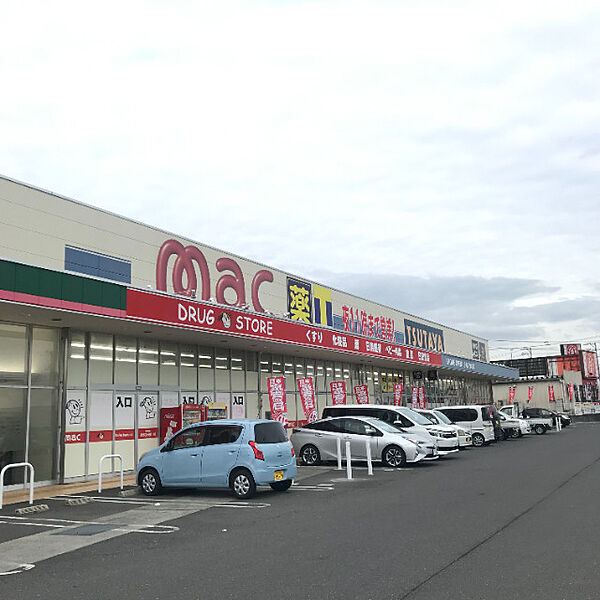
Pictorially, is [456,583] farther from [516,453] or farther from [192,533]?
[516,453]

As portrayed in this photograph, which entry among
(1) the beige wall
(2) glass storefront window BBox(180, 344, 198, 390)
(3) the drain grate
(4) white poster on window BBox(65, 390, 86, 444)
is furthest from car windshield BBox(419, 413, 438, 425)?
(3) the drain grate

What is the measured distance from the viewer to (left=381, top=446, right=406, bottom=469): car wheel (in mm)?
18266

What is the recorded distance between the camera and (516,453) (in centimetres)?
2272

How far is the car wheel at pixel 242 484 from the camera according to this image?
12.7 metres

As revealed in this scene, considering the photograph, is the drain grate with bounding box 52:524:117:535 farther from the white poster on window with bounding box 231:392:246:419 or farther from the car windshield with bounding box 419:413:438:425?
the car windshield with bounding box 419:413:438:425

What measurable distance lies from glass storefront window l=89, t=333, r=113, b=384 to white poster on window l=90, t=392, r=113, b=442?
41 cm

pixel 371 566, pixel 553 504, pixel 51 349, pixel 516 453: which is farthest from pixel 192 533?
pixel 516 453

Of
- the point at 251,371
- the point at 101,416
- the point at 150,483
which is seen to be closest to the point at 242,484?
the point at 150,483

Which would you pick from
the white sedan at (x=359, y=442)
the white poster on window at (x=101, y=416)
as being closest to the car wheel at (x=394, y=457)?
the white sedan at (x=359, y=442)

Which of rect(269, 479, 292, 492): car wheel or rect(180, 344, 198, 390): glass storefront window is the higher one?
rect(180, 344, 198, 390): glass storefront window

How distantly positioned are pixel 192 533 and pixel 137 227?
13.0m

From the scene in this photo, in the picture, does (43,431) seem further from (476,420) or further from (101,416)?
(476,420)

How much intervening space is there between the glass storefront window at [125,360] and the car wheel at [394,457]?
7.48m

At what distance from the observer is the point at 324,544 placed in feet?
27.1
